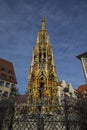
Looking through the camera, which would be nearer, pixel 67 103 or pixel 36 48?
pixel 67 103

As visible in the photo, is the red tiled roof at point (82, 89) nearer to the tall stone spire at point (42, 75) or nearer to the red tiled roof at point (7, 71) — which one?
the tall stone spire at point (42, 75)

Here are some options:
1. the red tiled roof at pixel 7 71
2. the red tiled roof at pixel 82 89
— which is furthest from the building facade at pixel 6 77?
the red tiled roof at pixel 82 89

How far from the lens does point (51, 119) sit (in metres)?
11.6

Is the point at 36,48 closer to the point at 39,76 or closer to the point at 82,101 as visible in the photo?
the point at 39,76

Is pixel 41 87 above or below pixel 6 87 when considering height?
below

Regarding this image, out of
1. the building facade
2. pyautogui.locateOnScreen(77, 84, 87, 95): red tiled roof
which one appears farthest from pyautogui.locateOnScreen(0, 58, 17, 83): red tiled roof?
pyautogui.locateOnScreen(77, 84, 87, 95): red tiled roof

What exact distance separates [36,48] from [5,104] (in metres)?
16.9

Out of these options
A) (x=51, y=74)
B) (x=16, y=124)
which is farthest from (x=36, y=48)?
(x=16, y=124)

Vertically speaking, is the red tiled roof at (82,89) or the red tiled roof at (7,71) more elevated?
the red tiled roof at (7,71)

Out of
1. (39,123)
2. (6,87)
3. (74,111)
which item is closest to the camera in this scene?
(39,123)

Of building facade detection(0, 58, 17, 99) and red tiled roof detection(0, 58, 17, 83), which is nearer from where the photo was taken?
building facade detection(0, 58, 17, 99)

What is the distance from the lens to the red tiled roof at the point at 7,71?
36.3m

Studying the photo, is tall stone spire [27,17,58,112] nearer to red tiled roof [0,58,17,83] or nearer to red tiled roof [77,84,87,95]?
red tiled roof [0,58,17,83]

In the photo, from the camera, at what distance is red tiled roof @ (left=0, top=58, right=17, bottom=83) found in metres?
36.3
